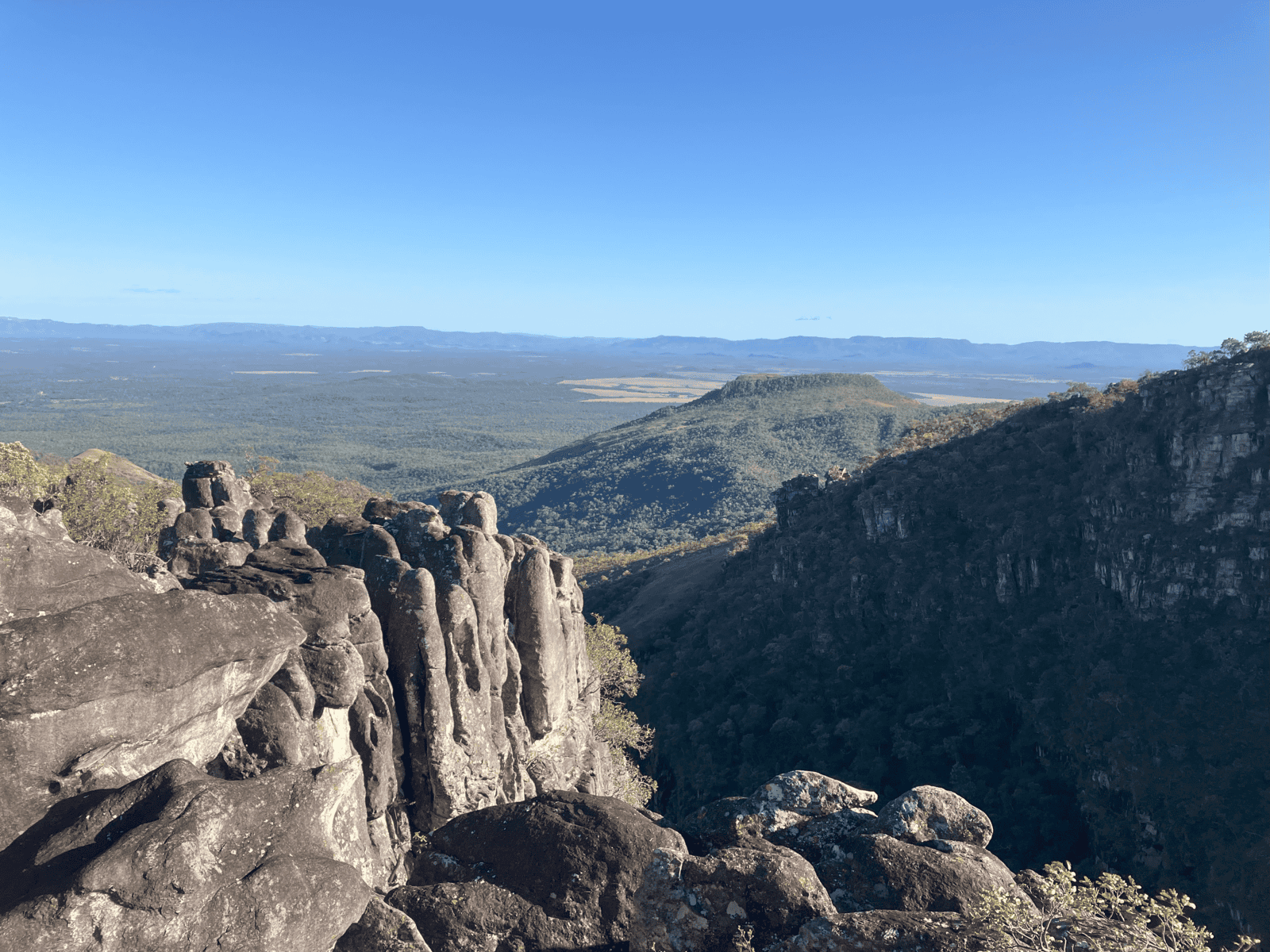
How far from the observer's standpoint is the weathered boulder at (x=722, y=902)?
18.6 metres

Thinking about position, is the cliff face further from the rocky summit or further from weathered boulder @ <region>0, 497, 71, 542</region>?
weathered boulder @ <region>0, 497, 71, 542</region>

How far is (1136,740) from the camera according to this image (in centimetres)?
5425

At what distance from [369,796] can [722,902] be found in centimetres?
1267

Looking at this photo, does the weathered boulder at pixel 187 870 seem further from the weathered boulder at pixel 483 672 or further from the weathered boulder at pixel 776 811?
the weathered boulder at pixel 776 811

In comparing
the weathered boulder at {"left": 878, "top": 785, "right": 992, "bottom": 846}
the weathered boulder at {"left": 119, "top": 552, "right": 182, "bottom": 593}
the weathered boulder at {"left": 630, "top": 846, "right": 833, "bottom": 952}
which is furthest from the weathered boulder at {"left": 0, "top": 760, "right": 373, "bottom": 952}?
the weathered boulder at {"left": 878, "top": 785, "right": 992, "bottom": 846}

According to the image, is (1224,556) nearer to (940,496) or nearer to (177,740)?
(940,496)

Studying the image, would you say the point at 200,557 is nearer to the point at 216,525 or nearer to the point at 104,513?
the point at 216,525

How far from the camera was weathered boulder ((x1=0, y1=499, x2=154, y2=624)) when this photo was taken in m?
19.6

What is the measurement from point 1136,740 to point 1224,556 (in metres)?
17.6

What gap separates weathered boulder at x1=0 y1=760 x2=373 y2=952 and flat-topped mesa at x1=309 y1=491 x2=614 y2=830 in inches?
387

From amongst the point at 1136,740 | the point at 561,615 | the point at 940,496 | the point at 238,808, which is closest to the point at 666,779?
the point at 561,615

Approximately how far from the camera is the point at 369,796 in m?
25.5

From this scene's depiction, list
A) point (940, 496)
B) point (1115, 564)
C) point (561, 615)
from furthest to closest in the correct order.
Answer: point (940, 496)
point (1115, 564)
point (561, 615)

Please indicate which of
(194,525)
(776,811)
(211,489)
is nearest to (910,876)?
(776,811)
